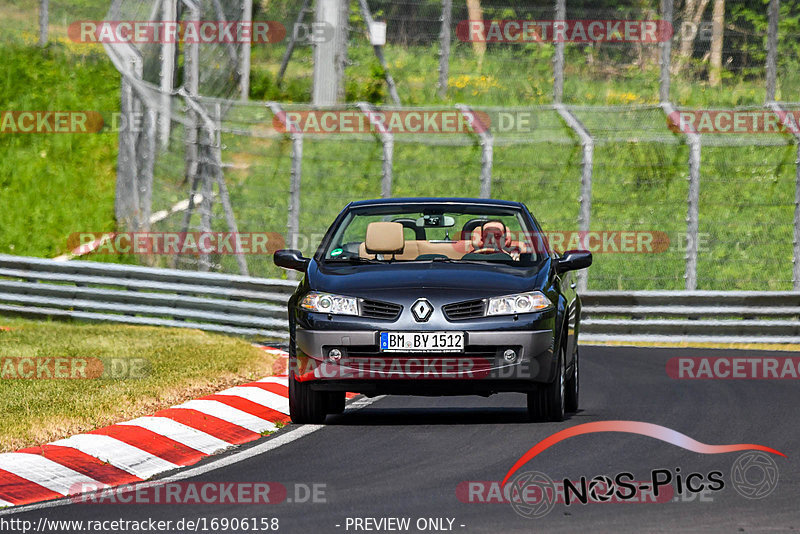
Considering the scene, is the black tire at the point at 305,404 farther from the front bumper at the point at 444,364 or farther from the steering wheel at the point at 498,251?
the steering wheel at the point at 498,251

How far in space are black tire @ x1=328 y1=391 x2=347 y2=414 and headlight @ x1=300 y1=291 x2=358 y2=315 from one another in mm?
968

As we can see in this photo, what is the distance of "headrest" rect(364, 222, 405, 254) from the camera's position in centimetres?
1187

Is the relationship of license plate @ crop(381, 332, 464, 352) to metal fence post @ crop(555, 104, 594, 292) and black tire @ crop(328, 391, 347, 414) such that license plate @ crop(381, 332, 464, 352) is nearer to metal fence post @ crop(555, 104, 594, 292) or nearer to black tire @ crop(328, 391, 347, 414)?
black tire @ crop(328, 391, 347, 414)

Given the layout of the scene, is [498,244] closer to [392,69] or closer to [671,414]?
[671,414]

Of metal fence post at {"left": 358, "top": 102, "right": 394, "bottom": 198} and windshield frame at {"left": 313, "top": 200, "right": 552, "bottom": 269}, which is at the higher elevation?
metal fence post at {"left": 358, "top": 102, "right": 394, "bottom": 198}

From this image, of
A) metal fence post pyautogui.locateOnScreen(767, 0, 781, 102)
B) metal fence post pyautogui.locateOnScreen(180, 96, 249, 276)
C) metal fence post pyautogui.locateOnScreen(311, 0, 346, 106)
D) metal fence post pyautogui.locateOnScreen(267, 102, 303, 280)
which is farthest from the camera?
metal fence post pyautogui.locateOnScreen(311, 0, 346, 106)

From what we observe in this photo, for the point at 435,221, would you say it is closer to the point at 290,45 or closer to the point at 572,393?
the point at 572,393

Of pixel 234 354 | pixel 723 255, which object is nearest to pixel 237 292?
pixel 234 354

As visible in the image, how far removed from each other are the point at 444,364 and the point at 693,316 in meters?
10.7

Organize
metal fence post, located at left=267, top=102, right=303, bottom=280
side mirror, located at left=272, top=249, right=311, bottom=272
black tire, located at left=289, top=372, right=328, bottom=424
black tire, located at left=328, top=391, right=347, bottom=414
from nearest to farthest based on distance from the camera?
1. black tire, located at left=289, top=372, right=328, bottom=424
2. side mirror, located at left=272, top=249, right=311, bottom=272
3. black tire, located at left=328, top=391, right=347, bottom=414
4. metal fence post, located at left=267, top=102, right=303, bottom=280

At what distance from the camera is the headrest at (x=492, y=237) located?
12141 mm

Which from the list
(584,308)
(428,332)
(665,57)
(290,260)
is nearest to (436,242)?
(290,260)

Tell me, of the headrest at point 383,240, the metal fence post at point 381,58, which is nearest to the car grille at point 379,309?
the headrest at point 383,240

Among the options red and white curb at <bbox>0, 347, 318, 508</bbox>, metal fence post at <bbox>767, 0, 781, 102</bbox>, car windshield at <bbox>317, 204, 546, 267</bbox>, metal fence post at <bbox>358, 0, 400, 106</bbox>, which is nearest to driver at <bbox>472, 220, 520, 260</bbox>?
car windshield at <bbox>317, 204, 546, 267</bbox>
